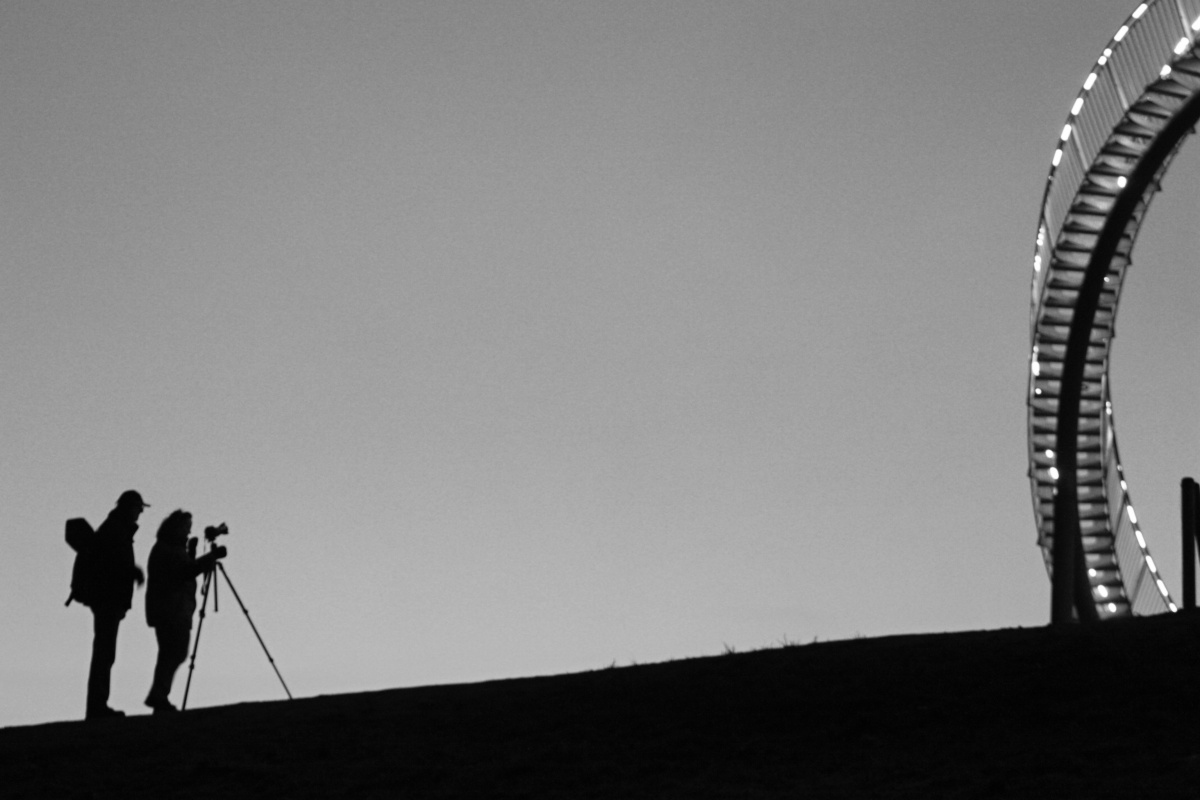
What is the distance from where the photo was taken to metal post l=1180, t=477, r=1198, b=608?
18.1 metres

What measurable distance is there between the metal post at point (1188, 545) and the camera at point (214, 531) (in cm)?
1005

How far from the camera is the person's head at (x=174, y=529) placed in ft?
62.0

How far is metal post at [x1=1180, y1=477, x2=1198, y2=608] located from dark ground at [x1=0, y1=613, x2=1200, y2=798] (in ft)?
8.54

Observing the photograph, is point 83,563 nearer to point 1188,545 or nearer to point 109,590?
point 109,590

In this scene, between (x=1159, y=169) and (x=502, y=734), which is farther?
(x=1159, y=169)

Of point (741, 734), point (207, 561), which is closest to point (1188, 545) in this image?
point (741, 734)

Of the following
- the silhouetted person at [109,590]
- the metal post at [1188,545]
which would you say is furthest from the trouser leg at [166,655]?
the metal post at [1188,545]

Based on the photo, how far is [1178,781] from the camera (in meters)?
10.4

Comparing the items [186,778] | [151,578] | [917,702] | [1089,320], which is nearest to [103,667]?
[151,578]

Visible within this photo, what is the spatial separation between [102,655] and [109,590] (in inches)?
26.1

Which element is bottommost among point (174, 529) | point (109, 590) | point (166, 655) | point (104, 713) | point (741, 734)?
point (741, 734)

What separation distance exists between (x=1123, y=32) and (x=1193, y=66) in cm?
190

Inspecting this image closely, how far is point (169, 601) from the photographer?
61.3 ft

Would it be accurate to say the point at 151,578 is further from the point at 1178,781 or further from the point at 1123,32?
the point at 1123,32
